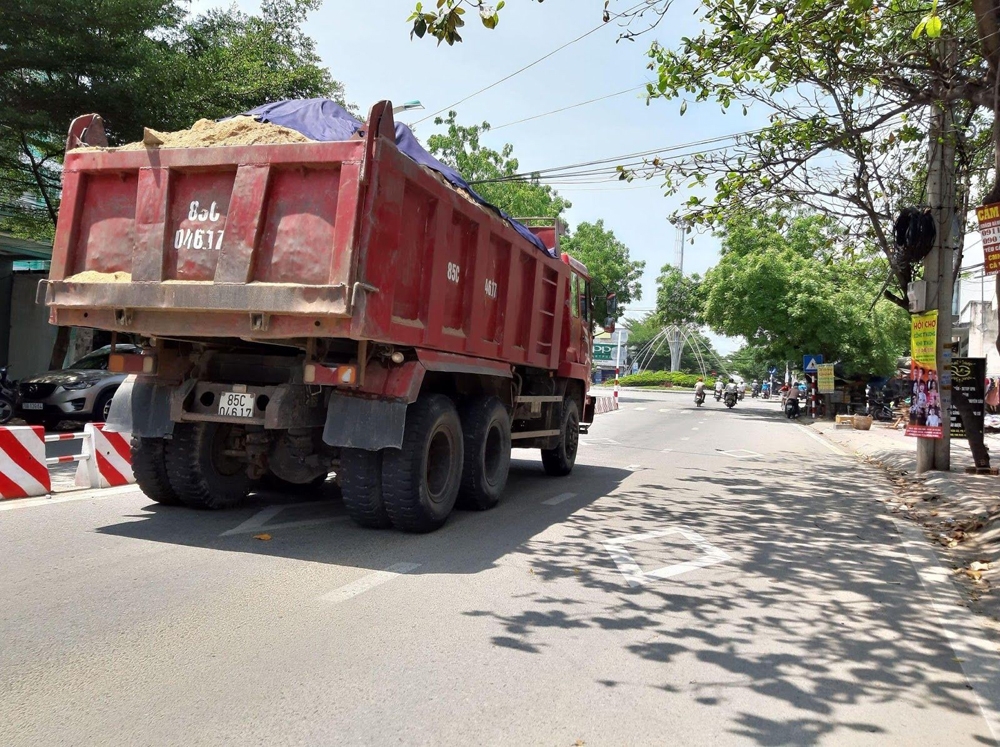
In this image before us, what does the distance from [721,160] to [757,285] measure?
22596mm

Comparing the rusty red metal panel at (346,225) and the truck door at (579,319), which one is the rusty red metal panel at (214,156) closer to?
the rusty red metal panel at (346,225)

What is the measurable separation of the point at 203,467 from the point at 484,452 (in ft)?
8.53

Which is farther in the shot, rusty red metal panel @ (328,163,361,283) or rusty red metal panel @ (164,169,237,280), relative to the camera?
rusty red metal panel @ (164,169,237,280)

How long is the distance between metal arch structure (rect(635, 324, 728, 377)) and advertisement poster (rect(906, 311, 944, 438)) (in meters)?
73.9

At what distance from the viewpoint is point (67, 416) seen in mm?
13195

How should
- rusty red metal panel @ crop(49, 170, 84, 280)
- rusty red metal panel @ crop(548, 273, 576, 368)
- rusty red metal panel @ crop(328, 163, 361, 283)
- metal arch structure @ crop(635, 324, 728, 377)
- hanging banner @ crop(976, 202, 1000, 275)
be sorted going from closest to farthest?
rusty red metal panel @ crop(328, 163, 361, 283) → rusty red metal panel @ crop(49, 170, 84, 280) → hanging banner @ crop(976, 202, 1000, 275) → rusty red metal panel @ crop(548, 273, 576, 368) → metal arch structure @ crop(635, 324, 728, 377)

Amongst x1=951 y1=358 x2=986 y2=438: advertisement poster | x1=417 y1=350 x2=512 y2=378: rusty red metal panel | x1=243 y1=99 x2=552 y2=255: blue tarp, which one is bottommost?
x1=417 y1=350 x2=512 y2=378: rusty red metal panel

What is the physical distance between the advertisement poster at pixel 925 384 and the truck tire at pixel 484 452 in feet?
24.8

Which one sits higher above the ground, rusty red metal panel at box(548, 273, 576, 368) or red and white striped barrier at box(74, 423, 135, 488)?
rusty red metal panel at box(548, 273, 576, 368)

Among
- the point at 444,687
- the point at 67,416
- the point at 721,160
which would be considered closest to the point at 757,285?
the point at 721,160

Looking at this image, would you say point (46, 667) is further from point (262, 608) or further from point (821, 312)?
point (821, 312)

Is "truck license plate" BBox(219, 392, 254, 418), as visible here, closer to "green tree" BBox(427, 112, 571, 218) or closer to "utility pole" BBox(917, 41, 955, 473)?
"utility pole" BBox(917, 41, 955, 473)

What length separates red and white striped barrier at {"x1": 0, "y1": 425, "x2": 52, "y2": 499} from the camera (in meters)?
7.57

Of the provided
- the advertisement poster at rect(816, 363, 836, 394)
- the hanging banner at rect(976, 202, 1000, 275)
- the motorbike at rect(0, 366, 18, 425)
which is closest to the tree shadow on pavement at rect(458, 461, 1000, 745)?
the hanging banner at rect(976, 202, 1000, 275)
